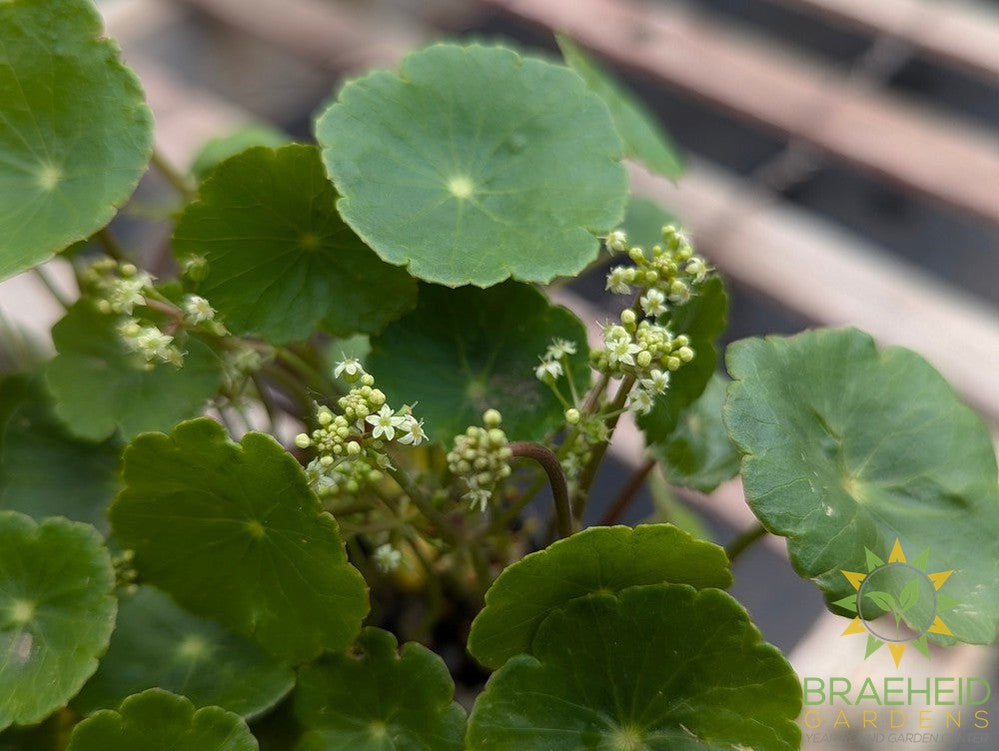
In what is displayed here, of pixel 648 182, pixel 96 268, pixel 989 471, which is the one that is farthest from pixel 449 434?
pixel 648 182

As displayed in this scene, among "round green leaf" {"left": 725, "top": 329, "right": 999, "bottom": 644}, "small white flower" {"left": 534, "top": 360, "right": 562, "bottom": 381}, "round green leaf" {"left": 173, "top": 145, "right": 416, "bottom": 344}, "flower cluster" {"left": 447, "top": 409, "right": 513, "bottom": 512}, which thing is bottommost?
"round green leaf" {"left": 173, "top": 145, "right": 416, "bottom": 344}

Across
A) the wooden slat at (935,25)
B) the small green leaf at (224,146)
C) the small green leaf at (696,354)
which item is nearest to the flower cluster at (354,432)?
the small green leaf at (696,354)

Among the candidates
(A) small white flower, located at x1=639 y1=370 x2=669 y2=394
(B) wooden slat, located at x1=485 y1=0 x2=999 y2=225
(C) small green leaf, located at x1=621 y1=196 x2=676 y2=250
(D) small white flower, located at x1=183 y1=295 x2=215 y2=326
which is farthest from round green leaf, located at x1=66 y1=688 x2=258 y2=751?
Answer: (B) wooden slat, located at x1=485 y1=0 x2=999 y2=225

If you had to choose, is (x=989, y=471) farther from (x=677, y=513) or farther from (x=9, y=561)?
(x=9, y=561)

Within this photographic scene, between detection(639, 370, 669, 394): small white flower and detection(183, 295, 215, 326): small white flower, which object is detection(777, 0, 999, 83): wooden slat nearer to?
detection(639, 370, 669, 394): small white flower

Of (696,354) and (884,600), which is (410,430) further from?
(884,600)

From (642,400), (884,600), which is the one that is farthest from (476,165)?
(884,600)
